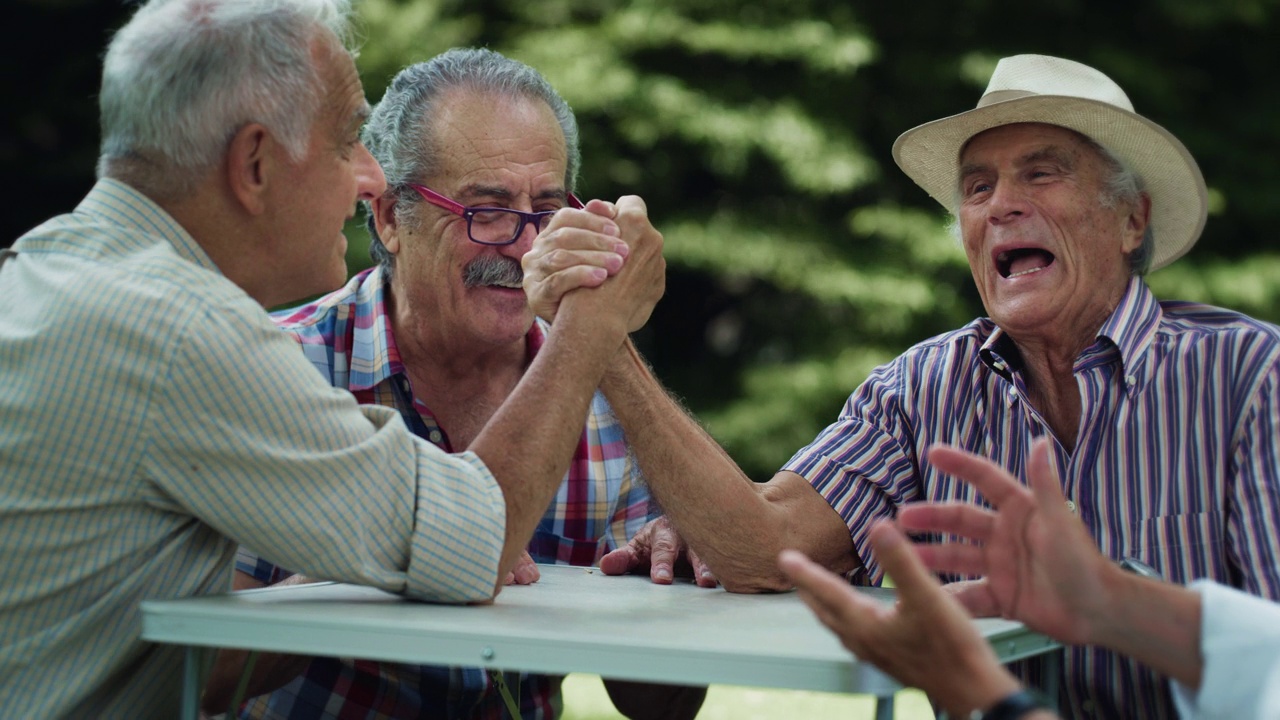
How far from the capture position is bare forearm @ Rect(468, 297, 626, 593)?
1883mm

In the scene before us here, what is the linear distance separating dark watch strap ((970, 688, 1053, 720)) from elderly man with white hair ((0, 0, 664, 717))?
751 millimetres

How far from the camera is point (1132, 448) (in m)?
2.34

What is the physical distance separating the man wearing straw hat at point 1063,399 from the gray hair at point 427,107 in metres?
0.77

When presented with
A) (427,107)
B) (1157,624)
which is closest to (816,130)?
(427,107)

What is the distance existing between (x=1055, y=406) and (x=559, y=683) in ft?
4.02

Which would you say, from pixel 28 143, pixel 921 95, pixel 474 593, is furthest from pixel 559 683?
pixel 28 143

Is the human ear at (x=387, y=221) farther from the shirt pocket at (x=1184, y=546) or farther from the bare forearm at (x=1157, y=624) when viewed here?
the bare forearm at (x=1157, y=624)

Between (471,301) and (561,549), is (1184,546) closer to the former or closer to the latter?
(561,549)

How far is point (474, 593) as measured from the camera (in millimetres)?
1835

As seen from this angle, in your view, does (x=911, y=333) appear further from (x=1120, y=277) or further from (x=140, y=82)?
(x=140, y=82)

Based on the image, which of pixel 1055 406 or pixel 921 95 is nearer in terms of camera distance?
pixel 1055 406

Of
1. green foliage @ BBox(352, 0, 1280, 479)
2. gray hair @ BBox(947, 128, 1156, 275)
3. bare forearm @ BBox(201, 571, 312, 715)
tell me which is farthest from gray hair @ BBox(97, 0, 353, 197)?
green foliage @ BBox(352, 0, 1280, 479)

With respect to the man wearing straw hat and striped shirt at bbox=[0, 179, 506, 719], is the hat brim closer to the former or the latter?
the man wearing straw hat

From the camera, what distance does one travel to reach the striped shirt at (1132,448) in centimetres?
220
